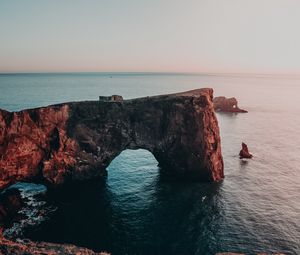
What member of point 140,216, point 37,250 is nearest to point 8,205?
point 140,216

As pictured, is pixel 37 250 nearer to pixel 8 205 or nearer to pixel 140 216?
pixel 140 216

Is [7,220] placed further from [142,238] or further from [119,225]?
[142,238]

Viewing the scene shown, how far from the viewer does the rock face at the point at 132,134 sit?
5778cm

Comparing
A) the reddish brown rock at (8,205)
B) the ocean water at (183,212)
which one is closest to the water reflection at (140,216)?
the ocean water at (183,212)

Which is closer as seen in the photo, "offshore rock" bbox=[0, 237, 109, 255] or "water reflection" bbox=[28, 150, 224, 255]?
"offshore rock" bbox=[0, 237, 109, 255]

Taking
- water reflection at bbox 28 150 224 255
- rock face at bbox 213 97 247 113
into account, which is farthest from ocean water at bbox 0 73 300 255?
rock face at bbox 213 97 247 113

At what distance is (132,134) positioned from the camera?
61.9m

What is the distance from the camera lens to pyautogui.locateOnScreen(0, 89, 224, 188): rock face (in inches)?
2275

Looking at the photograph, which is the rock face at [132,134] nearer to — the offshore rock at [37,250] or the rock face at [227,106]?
the offshore rock at [37,250]

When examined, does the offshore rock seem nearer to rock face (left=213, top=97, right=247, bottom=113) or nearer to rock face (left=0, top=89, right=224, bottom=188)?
rock face (left=0, top=89, right=224, bottom=188)

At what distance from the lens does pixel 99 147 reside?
60.8m

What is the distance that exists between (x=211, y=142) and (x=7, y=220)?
40279 millimetres

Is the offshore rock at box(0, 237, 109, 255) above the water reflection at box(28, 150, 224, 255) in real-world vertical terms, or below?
above

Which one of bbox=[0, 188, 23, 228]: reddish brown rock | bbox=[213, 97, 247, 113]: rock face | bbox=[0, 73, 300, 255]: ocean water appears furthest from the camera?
bbox=[213, 97, 247, 113]: rock face
